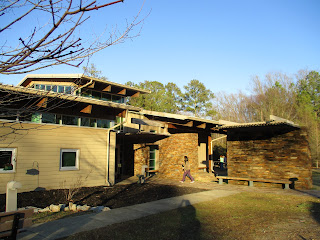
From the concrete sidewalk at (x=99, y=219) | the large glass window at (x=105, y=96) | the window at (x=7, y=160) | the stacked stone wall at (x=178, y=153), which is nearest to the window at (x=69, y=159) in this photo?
the window at (x=7, y=160)

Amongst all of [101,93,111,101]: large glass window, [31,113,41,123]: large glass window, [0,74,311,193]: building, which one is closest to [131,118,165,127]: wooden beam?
[0,74,311,193]: building

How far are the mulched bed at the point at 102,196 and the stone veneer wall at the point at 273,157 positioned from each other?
392 cm

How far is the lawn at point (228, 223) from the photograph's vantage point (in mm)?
5833

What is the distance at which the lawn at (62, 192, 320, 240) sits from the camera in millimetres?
5833

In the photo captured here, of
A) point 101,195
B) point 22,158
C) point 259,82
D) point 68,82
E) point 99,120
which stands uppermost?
point 259,82

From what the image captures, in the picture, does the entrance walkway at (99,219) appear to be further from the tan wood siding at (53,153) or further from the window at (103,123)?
the window at (103,123)

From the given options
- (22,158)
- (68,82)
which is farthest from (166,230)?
(68,82)

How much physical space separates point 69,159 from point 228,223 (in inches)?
321

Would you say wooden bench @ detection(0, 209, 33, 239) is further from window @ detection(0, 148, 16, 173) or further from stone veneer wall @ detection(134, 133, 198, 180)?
stone veneer wall @ detection(134, 133, 198, 180)

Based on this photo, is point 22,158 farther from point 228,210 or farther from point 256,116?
point 256,116

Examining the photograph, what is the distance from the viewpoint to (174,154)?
57.9 ft

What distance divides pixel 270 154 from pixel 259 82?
26931 millimetres

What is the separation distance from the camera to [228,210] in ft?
27.6

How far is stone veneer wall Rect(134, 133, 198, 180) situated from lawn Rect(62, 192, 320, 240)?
7.80 m
